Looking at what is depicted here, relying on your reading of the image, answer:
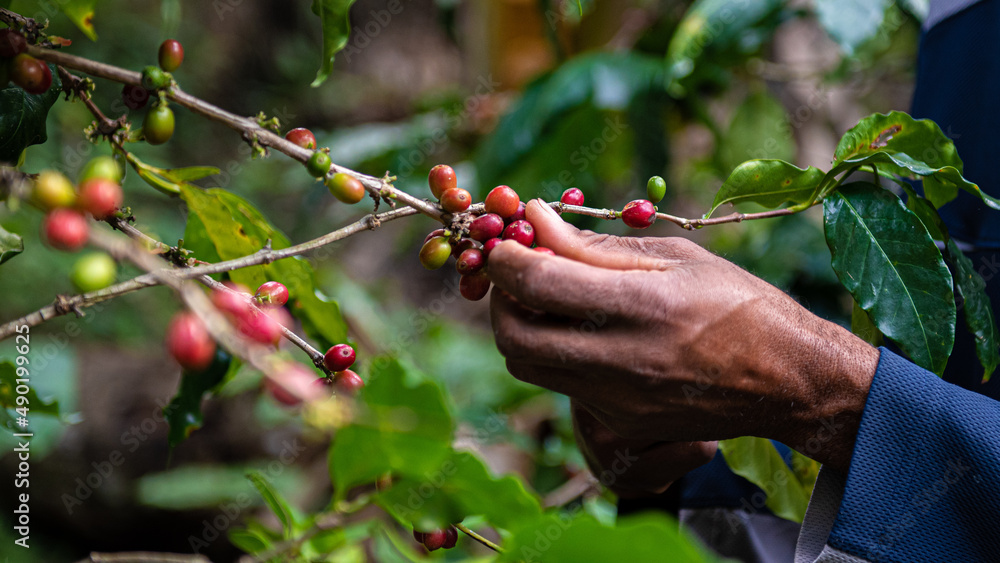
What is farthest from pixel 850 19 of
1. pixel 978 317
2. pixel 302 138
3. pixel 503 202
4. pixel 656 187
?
pixel 302 138

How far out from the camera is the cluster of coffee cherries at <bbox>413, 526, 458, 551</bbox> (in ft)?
1.79

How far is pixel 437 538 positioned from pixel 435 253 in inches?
10.4

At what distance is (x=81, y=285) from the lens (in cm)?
40

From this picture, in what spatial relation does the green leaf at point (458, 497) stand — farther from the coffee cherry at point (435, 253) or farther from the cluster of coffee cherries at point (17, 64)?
the cluster of coffee cherries at point (17, 64)

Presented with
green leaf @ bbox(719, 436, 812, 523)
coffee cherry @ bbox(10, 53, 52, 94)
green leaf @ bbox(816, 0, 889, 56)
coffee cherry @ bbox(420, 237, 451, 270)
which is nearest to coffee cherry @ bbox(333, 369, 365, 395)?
coffee cherry @ bbox(420, 237, 451, 270)

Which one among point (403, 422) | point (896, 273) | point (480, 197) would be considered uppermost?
point (480, 197)

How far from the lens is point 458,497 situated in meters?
0.43

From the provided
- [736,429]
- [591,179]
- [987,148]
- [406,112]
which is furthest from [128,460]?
[406,112]

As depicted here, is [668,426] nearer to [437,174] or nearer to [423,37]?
[437,174]

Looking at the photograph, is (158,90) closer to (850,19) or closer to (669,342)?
(669,342)

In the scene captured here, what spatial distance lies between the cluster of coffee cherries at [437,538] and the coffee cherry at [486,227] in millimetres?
278

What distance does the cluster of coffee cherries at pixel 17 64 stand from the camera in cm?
49

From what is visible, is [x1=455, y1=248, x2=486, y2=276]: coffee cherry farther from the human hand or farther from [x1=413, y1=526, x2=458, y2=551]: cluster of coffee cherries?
[x1=413, y1=526, x2=458, y2=551]: cluster of coffee cherries

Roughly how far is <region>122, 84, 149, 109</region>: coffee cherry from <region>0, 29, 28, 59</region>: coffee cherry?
8 centimetres
